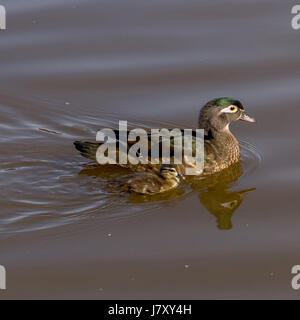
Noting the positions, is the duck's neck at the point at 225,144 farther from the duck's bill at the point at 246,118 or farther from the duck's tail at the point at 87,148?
the duck's tail at the point at 87,148

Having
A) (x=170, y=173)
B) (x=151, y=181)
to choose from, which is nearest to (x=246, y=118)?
(x=170, y=173)

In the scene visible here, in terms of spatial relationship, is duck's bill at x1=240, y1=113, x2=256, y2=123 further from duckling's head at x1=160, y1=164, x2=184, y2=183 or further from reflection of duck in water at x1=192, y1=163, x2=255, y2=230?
duckling's head at x1=160, y1=164, x2=184, y2=183

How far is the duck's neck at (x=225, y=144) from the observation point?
822 centimetres

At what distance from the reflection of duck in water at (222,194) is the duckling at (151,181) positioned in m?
0.31

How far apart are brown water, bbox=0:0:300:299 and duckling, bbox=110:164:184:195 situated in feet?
0.40

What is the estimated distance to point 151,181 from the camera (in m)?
7.56

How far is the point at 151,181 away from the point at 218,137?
1234 mm

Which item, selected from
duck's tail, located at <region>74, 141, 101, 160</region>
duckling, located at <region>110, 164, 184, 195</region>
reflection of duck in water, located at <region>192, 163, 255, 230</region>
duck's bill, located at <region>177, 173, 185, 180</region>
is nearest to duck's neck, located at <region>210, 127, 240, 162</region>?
reflection of duck in water, located at <region>192, 163, 255, 230</region>

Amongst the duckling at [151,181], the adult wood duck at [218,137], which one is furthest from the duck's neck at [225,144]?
the duckling at [151,181]

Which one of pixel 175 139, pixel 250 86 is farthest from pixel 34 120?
pixel 250 86

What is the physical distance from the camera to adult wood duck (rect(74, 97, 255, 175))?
26.4 feet

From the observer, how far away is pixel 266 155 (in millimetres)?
8273

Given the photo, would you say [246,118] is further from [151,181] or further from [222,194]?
[151,181]

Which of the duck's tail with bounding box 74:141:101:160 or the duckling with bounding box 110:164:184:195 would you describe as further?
the duck's tail with bounding box 74:141:101:160
